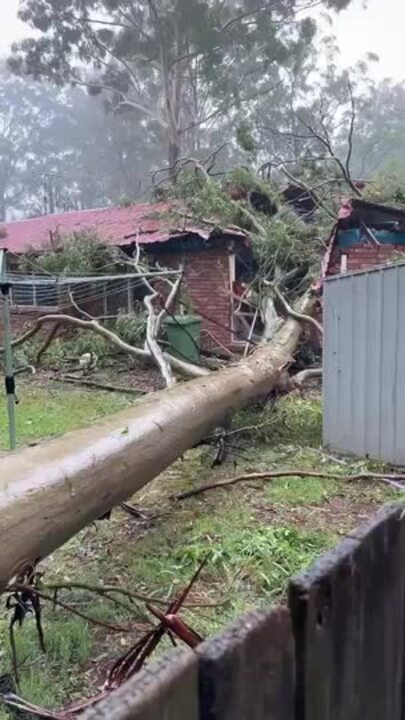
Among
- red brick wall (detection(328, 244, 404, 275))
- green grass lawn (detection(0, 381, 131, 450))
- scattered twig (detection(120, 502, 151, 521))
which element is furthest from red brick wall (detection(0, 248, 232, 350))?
scattered twig (detection(120, 502, 151, 521))

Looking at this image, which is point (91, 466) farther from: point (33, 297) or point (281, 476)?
point (33, 297)

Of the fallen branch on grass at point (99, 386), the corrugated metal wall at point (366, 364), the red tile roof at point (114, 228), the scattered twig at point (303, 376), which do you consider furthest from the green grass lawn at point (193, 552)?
the red tile roof at point (114, 228)

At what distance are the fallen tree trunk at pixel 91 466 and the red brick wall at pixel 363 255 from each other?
483 cm

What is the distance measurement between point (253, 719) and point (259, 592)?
7.89 ft

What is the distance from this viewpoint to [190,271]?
37.6 ft

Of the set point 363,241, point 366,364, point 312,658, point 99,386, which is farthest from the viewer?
point 363,241

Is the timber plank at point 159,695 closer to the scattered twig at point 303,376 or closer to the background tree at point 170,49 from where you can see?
the scattered twig at point 303,376

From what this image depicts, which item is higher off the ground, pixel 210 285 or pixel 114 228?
pixel 114 228

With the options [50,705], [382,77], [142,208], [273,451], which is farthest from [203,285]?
[382,77]

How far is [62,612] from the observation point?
2889mm

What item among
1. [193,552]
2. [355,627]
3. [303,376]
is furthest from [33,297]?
[355,627]

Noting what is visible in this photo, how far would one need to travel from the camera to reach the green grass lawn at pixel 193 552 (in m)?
2.53

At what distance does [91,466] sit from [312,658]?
7.22 ft

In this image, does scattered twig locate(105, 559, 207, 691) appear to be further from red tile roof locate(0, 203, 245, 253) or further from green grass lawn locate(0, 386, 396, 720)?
red tile roof locate(0, 203, 245, 253)
